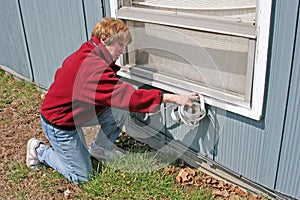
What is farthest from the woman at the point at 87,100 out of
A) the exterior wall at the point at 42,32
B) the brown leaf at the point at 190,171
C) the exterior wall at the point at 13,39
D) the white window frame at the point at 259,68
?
the exterior wall at the point at 13,39

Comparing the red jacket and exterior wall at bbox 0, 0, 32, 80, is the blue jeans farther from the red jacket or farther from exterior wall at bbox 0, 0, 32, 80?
exterior wall at bbox 0, 0, 32, 80

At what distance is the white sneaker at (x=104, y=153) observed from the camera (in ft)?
11.5

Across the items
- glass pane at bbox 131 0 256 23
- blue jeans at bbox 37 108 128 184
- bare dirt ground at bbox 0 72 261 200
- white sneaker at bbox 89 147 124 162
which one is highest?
glass pane at bbox 131 0 256 23

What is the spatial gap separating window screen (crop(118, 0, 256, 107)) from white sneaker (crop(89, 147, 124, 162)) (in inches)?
29.6

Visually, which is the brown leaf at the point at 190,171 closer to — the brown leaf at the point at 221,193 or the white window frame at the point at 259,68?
the brown leaf at the point at 221,193

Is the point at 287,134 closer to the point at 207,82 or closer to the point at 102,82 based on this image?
the point at 207,82

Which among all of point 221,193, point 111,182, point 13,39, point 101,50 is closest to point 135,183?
point 111,182

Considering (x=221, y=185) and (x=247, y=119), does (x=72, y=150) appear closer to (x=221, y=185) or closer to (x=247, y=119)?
(x=221, y=185)

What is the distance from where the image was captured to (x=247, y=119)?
8.87ft

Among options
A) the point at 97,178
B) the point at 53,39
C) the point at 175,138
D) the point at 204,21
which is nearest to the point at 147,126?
the point at 175,138

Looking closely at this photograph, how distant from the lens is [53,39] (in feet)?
14.8

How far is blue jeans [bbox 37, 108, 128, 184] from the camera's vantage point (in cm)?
312

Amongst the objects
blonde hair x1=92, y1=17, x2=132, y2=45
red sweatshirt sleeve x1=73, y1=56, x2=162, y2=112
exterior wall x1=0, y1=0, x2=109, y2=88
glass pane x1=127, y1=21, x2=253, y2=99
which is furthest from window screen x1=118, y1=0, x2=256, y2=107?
exterior wall x1=0, y1=0, x2=109, y2=88

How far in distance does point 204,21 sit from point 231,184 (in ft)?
4.58
